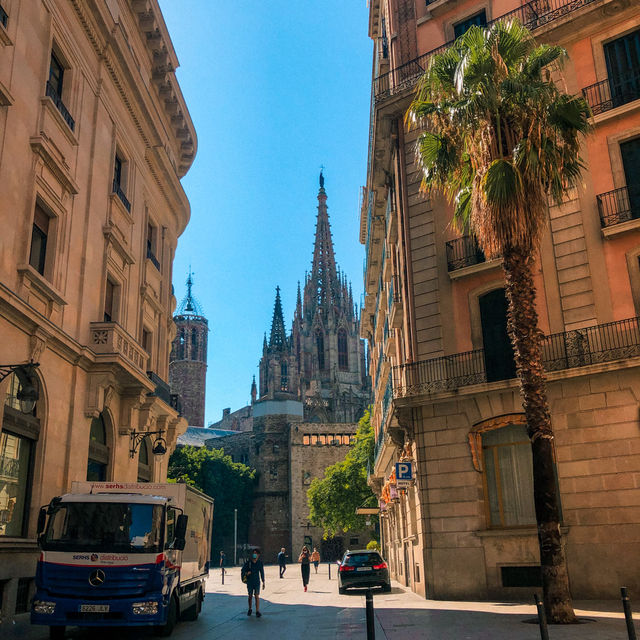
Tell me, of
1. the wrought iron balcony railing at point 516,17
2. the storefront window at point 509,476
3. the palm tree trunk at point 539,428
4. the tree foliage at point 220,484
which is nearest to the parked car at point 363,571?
the storefront window at point 509,476

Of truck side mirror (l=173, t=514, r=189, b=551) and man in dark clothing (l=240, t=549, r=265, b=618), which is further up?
truck side mirror (l=173, t=514, r=189, b=551)

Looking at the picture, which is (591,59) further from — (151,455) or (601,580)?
(151,455)

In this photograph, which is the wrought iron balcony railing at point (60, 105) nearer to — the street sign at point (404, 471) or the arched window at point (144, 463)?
the arched window at point (144, 463)

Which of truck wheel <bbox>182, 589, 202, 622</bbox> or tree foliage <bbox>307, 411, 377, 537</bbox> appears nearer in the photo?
truck wheel <bbox>182, 589, 202, 622</bbox>

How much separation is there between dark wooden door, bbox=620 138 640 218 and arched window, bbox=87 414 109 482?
606 inches

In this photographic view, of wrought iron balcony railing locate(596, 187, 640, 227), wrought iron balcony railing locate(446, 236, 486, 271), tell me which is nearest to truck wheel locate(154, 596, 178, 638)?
wrought iron balcony railing locate(446, 236, 486, 271)

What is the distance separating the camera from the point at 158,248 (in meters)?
27.2

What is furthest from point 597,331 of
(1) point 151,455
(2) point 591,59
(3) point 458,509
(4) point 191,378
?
(4) point 191,378

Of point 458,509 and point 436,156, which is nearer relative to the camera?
point 436,156

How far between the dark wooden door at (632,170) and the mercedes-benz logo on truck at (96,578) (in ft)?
47.1

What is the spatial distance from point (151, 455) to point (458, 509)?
12.0 metres

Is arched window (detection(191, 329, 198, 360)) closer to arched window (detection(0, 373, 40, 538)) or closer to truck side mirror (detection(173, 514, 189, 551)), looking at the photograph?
arched window (detection(0, 373, 40, 538))

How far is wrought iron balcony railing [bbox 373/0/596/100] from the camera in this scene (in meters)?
19.2

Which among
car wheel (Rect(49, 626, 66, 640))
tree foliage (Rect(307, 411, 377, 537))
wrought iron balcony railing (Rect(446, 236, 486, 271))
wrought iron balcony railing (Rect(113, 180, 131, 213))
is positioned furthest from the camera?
tree foliage (Rect(307, 411, 377, 537))
